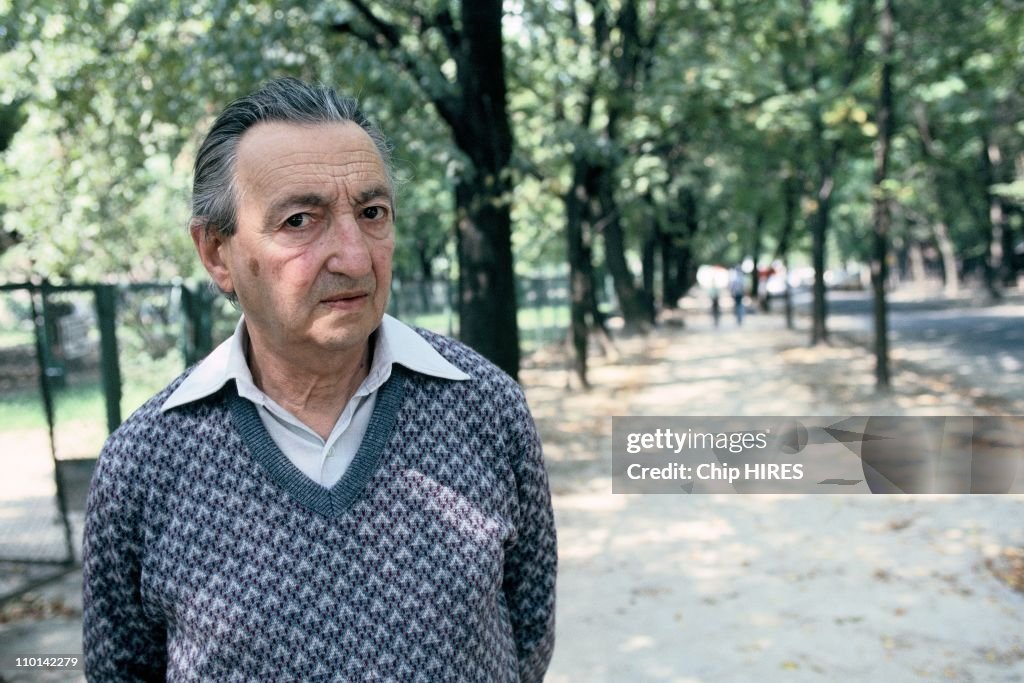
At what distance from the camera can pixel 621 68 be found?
48.4 feet

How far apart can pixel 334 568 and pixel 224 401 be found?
1.22ft

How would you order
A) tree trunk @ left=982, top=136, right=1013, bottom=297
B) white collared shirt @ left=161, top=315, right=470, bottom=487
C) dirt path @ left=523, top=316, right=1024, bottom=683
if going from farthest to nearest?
tree trunk @ left=982, top=136, right=1013, bottom=297, dirt path @ left=523, top=316, right=1024, bottom=683, white collared shirt @ left=161, top=315, right=470, bottom=487

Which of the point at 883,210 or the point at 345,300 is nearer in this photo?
the point at 345,300

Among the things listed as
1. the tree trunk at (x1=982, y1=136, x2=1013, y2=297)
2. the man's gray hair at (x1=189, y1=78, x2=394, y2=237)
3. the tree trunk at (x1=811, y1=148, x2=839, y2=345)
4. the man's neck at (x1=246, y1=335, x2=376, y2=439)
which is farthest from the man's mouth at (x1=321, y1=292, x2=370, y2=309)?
the tree trunk at (x1=982, y1=136, x2=1013, y2=297)

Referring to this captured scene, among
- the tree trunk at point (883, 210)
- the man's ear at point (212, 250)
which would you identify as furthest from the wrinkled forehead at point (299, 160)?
the tree trunk at point (883, 210)

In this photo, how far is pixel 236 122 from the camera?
177 centimetres

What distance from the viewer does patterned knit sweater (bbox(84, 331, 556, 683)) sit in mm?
1638

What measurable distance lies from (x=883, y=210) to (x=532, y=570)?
1190 centimetres

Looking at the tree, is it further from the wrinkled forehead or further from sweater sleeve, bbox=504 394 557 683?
the wrinkled forehead

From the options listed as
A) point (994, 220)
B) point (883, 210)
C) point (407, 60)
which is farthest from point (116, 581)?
point (994, 220)

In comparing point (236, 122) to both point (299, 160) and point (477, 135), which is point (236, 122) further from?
point (477, 135)

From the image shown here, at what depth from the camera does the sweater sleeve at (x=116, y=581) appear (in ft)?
5.63

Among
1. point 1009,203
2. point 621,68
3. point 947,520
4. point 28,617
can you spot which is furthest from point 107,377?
point 1009,203

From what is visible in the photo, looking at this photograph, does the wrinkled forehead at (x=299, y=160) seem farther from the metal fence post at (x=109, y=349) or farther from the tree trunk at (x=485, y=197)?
the tree trunk at (x=485, y=197)
